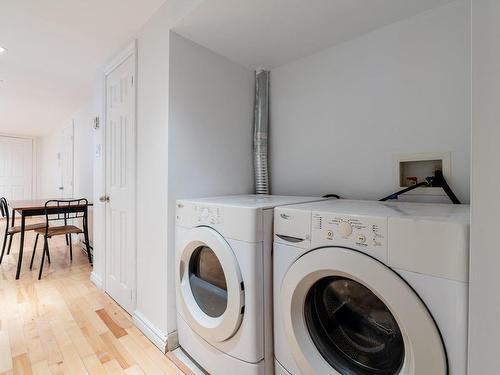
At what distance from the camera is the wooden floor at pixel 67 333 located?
54.2 inches

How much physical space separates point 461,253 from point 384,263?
0.19m

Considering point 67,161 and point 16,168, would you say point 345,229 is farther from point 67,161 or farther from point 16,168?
point 16,168

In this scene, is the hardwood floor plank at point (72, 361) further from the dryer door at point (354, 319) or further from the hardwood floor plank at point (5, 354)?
the dryer door at point (354, 319)

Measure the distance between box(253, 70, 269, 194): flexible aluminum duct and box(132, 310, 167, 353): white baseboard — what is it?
1147mm

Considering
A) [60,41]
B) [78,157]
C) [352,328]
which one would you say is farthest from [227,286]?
[78,157]

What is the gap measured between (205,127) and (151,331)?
1.37 m

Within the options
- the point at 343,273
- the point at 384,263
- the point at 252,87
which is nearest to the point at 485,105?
the point at 384,263

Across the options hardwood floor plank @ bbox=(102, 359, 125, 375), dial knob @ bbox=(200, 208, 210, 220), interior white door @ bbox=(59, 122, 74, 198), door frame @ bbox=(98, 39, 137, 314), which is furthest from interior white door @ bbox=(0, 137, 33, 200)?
dial knob @ bbox=(200, 208, 210, 220)

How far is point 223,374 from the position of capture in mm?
1209

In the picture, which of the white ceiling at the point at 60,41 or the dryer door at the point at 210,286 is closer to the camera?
the dryer door at the point at 210,286

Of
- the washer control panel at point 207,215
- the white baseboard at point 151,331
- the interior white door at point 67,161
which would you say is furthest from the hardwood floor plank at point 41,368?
the interior white door at point 67,161

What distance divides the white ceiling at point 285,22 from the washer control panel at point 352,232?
113 centimetres

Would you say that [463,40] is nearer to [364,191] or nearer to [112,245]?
[364,191]

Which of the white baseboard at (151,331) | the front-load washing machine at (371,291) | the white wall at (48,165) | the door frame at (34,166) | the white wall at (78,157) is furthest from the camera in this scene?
the door frame at (34,166)
